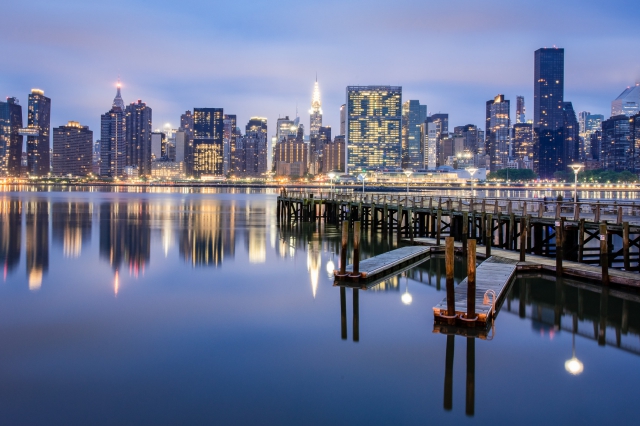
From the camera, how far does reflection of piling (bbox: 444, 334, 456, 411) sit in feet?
44.2

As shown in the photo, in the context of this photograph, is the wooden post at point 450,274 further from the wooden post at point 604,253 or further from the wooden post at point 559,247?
the wooden post at point 559,247

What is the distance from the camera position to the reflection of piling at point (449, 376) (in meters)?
13.5

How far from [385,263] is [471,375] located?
13280 millimetres

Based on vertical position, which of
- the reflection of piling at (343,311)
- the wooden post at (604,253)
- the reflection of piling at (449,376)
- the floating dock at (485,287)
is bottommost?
the reflection of piling at (449,376)

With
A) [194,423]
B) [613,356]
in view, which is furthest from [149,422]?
[613,356]

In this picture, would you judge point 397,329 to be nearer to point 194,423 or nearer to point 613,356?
point 613,356

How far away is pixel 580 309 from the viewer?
21562mm

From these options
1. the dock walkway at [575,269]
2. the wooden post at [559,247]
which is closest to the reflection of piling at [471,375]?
the dock walkway at [575,269]

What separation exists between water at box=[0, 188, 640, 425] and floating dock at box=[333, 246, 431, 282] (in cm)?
84

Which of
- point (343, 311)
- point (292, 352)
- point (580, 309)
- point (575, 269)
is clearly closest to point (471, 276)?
point (292, 352)

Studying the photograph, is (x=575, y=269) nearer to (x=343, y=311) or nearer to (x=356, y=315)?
(x=356, y=315)

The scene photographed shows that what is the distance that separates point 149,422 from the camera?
1220 cm

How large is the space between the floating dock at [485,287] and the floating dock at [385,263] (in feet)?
13.4

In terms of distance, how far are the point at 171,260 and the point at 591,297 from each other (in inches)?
913
